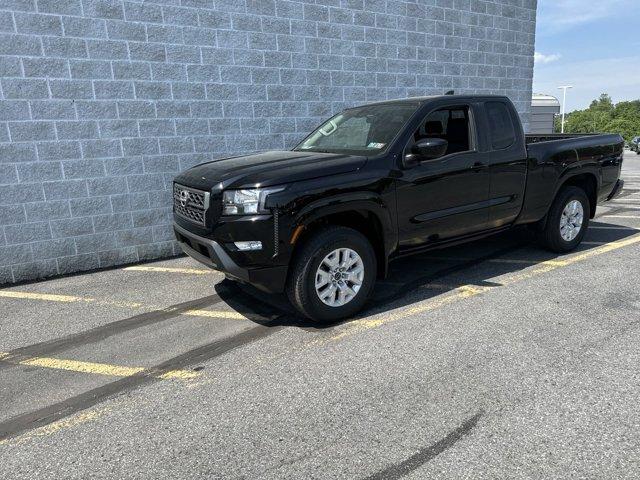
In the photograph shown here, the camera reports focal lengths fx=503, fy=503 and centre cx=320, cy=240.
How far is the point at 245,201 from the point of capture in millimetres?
3963

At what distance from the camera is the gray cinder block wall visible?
5863 millimetres

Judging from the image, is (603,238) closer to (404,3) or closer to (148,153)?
(404,3)

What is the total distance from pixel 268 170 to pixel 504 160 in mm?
2683

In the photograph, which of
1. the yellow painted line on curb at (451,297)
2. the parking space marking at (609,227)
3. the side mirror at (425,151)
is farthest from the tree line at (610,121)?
the side mirror at (425,151)

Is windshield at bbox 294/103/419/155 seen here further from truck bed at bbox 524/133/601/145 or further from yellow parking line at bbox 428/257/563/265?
truck bed at bbox 524/133/601/145

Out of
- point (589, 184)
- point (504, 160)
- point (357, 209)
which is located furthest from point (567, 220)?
point (357, 209)

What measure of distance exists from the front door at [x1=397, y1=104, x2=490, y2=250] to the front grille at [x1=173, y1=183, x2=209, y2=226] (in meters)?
1.72

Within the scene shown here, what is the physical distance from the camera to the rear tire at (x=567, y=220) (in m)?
6.09

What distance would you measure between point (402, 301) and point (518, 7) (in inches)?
330

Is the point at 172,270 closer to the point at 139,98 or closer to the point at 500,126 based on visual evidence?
A: the point at 139,98

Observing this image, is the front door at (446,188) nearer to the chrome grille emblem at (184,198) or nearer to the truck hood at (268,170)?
the truck hood at (268,170)

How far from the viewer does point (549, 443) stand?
263 cm

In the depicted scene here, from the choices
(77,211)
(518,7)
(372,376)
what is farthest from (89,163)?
(518,7)

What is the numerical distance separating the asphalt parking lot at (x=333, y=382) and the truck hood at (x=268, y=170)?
1.26 meters
